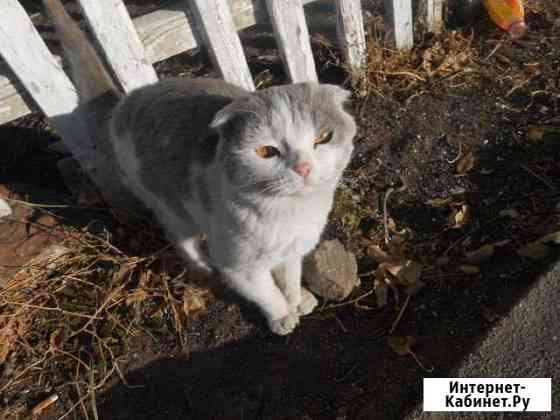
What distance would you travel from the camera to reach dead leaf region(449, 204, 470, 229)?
219cm

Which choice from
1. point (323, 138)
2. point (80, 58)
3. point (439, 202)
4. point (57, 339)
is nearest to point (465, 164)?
point (439, 202)

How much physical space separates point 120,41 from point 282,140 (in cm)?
126

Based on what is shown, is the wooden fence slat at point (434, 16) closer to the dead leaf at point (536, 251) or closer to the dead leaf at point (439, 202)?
the dead leaf at point (439, 202)

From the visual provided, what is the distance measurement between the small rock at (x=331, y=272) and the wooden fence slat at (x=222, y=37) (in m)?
1.10

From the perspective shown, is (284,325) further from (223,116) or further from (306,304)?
(223,116)

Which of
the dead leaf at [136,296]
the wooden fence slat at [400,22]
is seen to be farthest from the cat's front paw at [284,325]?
the wooden fence slat at [400,22]

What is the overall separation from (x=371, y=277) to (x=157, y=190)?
1.10 meters

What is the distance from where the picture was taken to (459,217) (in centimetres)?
219

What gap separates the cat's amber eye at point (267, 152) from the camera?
4.65 feet

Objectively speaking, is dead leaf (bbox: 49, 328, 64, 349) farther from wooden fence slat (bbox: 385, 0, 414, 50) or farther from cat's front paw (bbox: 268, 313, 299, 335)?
wooden fence slat (bbox: 385, 0, 414, 50)

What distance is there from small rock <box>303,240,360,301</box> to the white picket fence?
111 cm

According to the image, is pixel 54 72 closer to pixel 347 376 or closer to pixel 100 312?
pixel 100 312

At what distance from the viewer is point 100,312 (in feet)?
7.16

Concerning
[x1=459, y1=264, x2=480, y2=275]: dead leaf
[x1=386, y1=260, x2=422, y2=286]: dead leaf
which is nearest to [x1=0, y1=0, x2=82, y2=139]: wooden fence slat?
[x1=386, y1=260, x2=422, y2=286]: dead leaf
